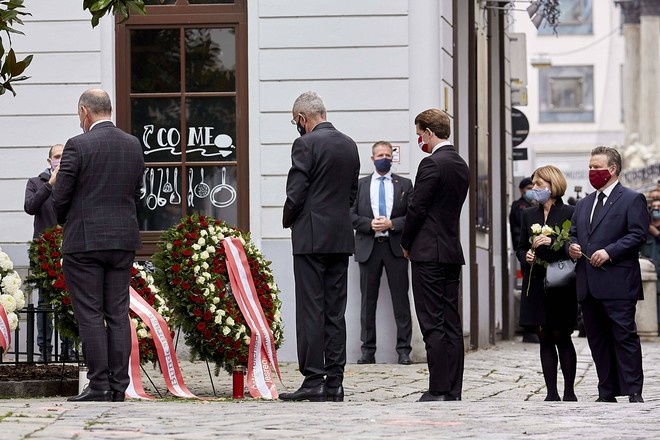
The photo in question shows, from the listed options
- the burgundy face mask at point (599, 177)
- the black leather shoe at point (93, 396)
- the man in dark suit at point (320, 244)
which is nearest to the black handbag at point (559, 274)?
the burgundy face mask at point (599, 177)

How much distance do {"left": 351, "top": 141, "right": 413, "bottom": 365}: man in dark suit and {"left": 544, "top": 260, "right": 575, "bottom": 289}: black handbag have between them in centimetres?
381

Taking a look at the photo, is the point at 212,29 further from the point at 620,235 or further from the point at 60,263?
the point at 620,235

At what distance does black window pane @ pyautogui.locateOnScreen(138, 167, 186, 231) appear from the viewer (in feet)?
50.3

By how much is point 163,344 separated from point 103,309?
0.83m

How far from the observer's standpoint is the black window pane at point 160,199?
1532 centimetres

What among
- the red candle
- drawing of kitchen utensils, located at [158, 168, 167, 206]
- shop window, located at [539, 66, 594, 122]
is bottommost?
the red candle

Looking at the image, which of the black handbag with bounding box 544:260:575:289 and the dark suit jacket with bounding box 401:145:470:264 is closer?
the dark suit jacket with bounding box 401:145:470:264

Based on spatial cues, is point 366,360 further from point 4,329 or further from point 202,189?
point 4,329

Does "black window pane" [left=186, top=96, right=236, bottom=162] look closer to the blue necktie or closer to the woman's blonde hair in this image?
the blue necktie

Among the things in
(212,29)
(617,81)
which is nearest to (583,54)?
(617,81)

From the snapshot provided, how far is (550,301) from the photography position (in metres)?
11.2

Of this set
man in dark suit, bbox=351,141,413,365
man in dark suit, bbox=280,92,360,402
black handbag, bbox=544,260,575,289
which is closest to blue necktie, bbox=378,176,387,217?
man in dark suit, bbox=351,141,413,365

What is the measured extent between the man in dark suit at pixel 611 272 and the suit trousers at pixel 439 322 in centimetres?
89

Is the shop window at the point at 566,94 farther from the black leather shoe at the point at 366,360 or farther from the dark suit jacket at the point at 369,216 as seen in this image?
the black leather shoe at the point at 366,360
